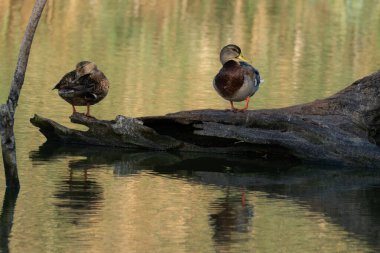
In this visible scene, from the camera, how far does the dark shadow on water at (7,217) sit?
1149cm

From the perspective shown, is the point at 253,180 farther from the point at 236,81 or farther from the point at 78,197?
the point at 78,197

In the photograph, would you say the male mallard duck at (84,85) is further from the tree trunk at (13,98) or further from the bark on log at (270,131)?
the tree trunk at (13,98)

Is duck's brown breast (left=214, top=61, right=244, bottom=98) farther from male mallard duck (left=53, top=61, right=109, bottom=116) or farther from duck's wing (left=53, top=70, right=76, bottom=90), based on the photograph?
duck's wing (left=53, top=70, right=76, bottom=90)

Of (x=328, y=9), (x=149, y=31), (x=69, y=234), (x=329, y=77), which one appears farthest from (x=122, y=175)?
(x=328, y=9)

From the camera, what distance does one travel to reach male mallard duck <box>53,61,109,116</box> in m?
16.9

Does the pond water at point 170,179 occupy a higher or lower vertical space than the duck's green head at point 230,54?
lower

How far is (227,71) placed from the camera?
16469 mm

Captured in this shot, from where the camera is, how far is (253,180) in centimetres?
1524

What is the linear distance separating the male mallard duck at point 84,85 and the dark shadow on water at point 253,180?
2.10 ft

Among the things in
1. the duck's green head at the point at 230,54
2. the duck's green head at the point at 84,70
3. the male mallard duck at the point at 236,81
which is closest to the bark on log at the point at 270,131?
the male mallard duck at the point at 236,81

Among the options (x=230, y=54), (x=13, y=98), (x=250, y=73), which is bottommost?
(x=13, y=98)

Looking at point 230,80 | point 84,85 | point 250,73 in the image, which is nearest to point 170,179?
point 230,80

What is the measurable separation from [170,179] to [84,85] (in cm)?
245

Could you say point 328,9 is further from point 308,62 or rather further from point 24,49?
point 24,49
